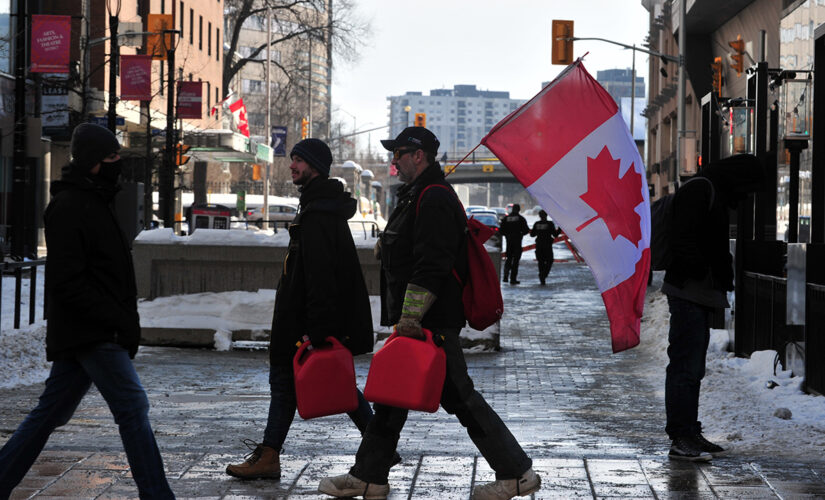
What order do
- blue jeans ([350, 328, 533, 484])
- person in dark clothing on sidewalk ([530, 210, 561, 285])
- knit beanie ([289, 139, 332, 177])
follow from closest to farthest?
blue jeans ([350, 328, 533, 484]) → knit beanie ([289, 139, 332, 177]) → person in dark clothing on sidewalk ([530, 210, 561, 285])

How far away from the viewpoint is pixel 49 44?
25078 mm

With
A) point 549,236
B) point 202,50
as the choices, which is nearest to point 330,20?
point 202,50

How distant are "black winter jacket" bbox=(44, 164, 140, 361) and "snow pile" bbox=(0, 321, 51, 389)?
5.44 meters

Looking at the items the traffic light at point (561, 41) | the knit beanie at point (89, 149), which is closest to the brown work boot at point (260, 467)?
the knit beanie at point (89, 149)

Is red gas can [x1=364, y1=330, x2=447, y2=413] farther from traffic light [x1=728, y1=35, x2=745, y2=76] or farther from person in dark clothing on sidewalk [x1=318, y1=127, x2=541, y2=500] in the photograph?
traffic light [x1=728, y1=35, x2=745, y2=76]

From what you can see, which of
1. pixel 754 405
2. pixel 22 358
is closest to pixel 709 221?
pixel 754 405

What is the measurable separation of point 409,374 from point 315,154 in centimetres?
155

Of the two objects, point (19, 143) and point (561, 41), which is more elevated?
point (561, 41)

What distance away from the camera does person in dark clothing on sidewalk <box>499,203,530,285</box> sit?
2639 centimetres

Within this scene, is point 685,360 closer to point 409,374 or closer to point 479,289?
point 479,289

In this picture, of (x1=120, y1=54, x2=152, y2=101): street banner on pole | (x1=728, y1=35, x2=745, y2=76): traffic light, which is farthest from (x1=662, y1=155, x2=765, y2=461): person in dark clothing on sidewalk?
(x1=120, y1=54, x2=152, y2=101): street banner on pole

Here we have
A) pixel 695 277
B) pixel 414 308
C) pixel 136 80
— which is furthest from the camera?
pixel 136 80

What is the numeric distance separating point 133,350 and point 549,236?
21785mm

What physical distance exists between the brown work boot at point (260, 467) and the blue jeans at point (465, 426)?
0.60m
